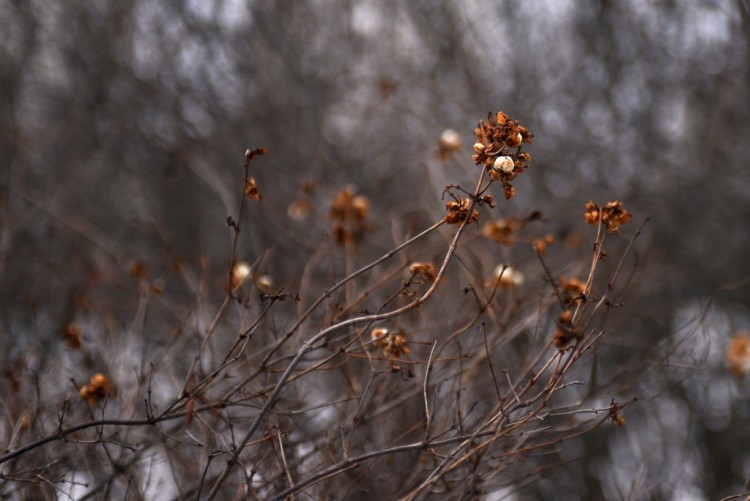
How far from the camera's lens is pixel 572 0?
26.0 feet

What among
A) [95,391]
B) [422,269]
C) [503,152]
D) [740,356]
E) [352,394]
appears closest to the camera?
[503,152]

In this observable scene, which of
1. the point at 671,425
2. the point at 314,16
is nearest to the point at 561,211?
the point at 671,425

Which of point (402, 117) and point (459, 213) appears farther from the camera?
point (402, 117)

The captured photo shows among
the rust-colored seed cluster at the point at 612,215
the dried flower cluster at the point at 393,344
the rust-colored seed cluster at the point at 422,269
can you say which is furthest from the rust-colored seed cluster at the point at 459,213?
the dried flower cluster at the point at 393,344

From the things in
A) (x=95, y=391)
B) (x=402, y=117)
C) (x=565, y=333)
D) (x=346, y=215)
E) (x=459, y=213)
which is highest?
(x=402, y=117)

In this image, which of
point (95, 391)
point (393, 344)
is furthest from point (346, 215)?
point (95, 391)

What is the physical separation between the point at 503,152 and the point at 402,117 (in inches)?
214

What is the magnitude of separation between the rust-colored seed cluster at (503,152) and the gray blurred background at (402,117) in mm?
4404

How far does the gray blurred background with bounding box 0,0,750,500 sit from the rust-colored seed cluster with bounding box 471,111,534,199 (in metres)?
4.40

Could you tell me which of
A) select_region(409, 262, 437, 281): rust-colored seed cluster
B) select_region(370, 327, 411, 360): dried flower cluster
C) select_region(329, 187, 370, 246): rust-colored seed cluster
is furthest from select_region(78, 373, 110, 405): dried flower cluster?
select_region(329, 187, 370, 246): rust-colored seed cluster

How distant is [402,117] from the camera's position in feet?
25.4

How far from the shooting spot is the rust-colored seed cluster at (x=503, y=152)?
233 centimetres

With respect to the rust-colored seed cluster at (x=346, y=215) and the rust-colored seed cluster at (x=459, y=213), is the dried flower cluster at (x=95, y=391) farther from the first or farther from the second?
the rust-colored seed cluster at (x=459, y=213)

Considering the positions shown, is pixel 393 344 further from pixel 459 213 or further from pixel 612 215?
pixel 612 215
